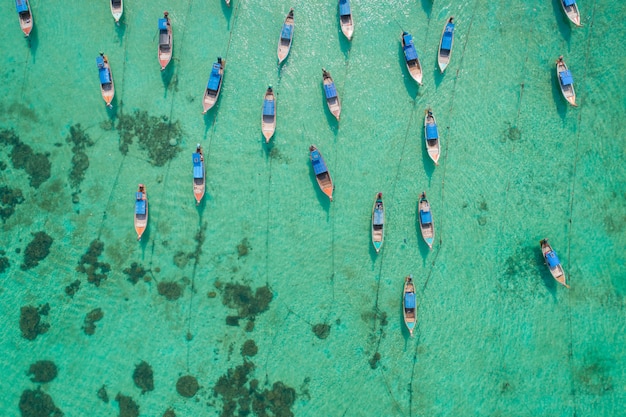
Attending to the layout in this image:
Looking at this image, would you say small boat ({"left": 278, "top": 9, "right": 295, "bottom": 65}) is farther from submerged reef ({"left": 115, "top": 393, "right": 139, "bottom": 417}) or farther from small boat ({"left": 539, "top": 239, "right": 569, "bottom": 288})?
submerged reef ({"left": 115, "top": 393, "right": 139, "bottom": 417})

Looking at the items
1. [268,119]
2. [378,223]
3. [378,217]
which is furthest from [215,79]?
[378,223]

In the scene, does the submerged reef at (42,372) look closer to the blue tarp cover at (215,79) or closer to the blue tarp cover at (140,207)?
the blue tarp cover at (140,207)

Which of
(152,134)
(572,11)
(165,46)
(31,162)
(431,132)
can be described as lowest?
(31,162)

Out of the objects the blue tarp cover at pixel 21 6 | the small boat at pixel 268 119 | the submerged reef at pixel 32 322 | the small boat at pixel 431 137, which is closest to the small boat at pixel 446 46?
the small boat at pixel 431 137

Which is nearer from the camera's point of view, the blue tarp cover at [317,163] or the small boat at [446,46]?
the blue tarp cover at [317,163]

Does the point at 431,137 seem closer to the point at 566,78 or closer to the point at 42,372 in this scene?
the point at 566,78

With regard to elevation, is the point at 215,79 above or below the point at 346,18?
below

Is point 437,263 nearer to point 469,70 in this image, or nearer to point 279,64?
point 469,70
